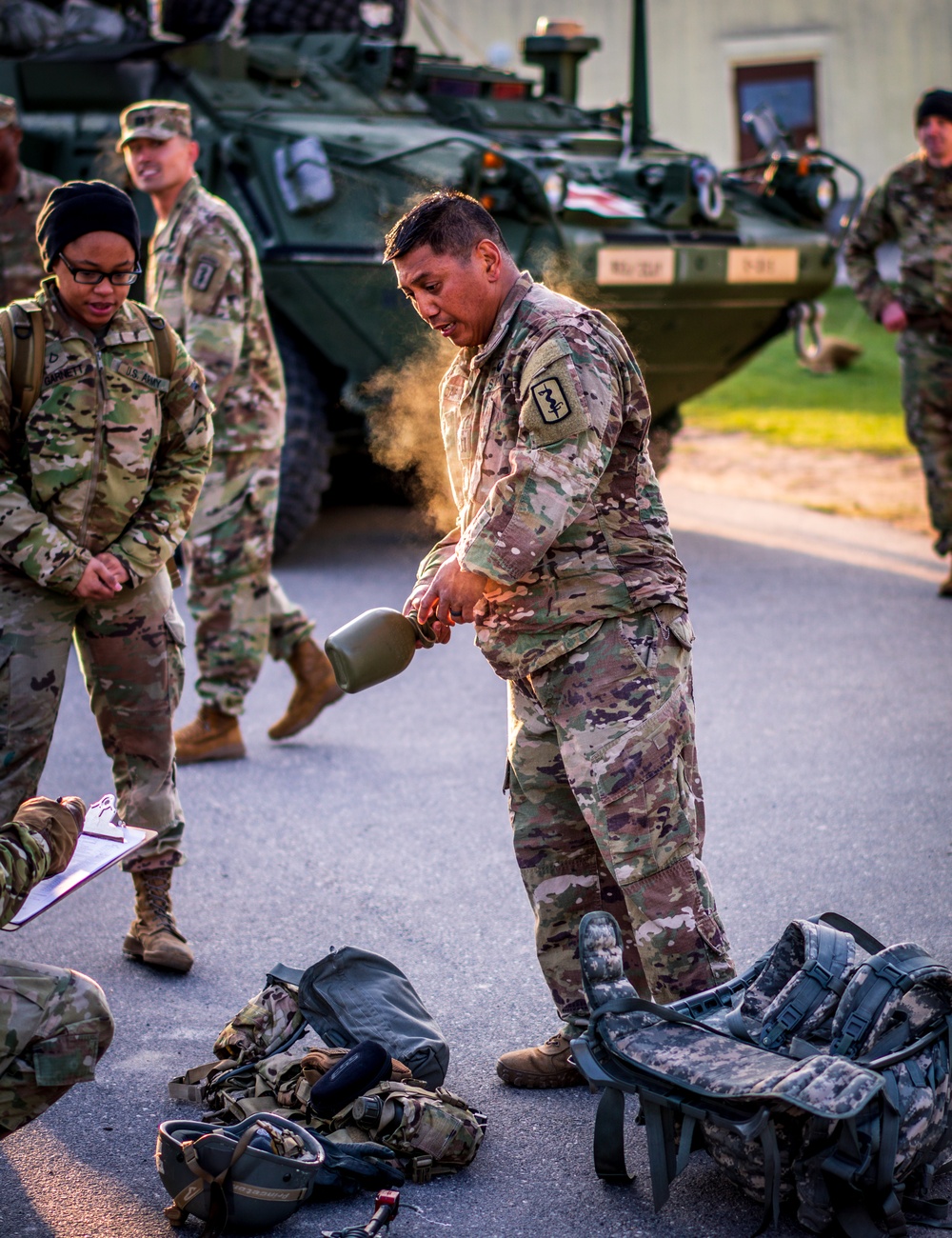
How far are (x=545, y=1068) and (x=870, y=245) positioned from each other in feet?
18.7

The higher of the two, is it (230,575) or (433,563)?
(433,563)

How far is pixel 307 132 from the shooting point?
838 centimetres

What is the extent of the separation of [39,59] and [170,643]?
20.2ft

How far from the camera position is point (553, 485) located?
3.06 m

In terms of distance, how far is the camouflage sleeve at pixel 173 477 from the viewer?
157 inches

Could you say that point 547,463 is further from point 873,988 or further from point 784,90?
point 784,90

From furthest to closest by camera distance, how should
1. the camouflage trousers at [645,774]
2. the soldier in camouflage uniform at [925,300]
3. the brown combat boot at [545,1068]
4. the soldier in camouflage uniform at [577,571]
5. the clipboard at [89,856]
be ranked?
the soldier in camouflage uniform at [925,300], the brown combat boot at [545,1068], the camouflage trousers at [645,774], the soldier in camouflage uniform at [577,571], the clipboard at [89,856]

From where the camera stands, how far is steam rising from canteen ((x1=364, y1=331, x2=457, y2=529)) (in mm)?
7984

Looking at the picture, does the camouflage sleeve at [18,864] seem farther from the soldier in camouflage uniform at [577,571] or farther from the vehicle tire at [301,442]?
the vehicle tire at [301,442]

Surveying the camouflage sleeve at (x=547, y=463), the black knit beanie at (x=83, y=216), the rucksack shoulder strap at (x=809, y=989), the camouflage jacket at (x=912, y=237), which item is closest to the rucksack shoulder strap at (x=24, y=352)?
the black knit beanie at (x=83, y=216)

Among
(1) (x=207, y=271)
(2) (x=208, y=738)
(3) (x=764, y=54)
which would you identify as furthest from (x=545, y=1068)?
(3) (x=764, y=54)

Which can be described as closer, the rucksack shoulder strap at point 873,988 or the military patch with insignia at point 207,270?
the rucksack shoulder strap at point 873,988

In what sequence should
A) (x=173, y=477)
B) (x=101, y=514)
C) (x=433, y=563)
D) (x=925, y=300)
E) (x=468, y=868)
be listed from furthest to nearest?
1. (x=925, y=300)
2. (x=468, y=868)
3. (x=173, y=477)
4. (x=101, y=514)
5. (x=433, y=563)

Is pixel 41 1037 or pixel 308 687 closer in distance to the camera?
pixel 41 1037
